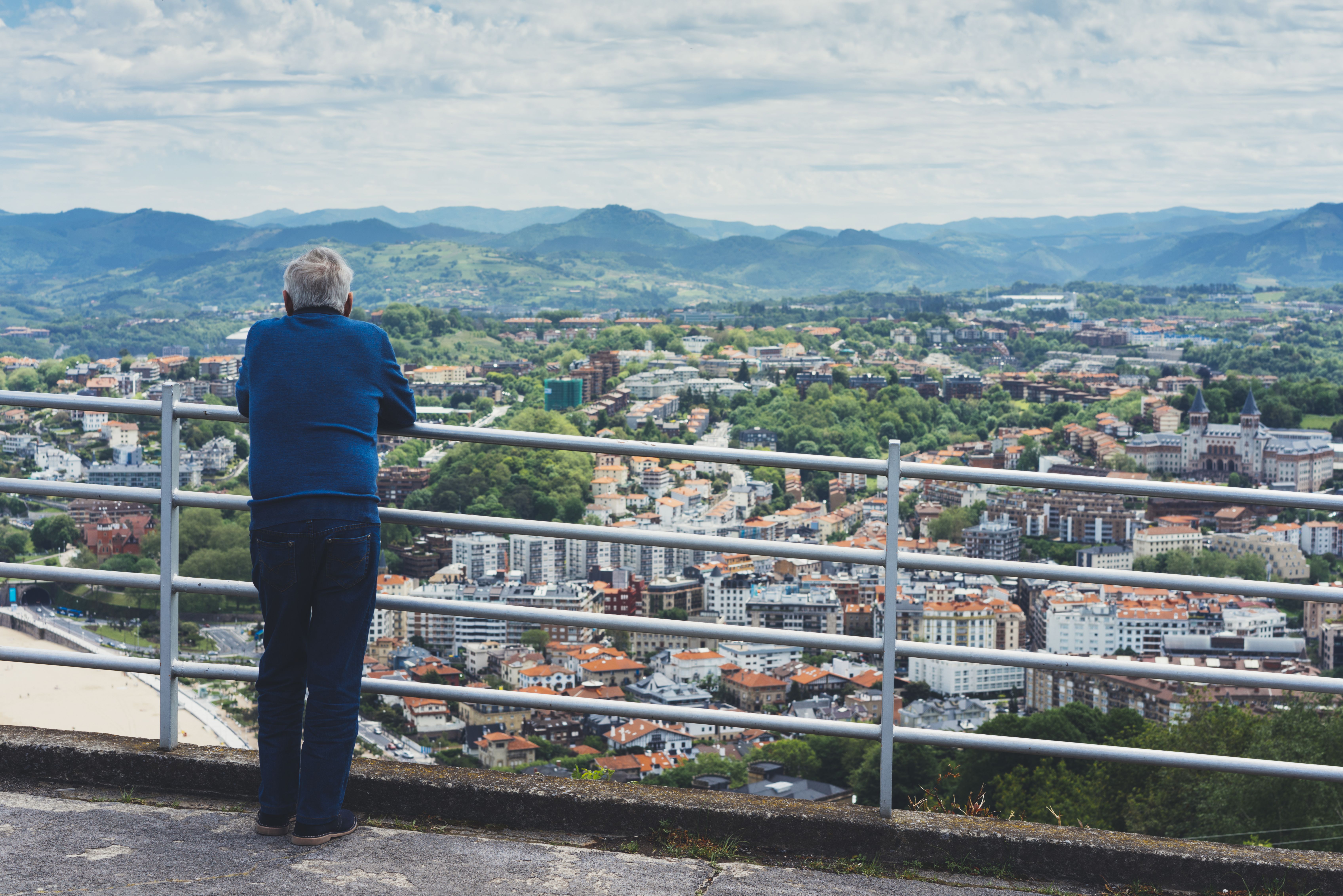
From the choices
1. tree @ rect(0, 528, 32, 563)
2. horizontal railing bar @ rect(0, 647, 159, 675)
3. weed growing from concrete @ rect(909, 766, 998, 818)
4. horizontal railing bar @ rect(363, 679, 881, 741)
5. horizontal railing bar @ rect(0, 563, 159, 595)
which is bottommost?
tree @ rect(0, 528, 32, 563)

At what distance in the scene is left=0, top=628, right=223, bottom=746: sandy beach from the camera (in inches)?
373

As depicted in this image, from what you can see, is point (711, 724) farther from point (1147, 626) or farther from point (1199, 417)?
point (1199, 417)

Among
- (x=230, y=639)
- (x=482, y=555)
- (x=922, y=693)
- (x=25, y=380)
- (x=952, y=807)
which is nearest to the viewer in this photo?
(x=952, y=807)

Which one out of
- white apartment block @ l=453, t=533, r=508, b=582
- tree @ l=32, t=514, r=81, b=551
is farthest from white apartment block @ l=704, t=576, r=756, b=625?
tree @ l=32, t=514, r=81, b=551

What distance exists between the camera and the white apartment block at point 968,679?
12375mm

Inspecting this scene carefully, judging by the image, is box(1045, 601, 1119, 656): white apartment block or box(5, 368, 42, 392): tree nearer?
box(1045, 601, 1119, 656): white apartment block

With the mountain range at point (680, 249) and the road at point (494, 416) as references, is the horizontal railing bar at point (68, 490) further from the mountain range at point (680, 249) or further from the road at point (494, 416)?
the mountain range at point (680, 249)

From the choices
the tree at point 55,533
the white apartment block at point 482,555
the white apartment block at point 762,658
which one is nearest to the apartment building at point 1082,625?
the white apartment block at point 762,658

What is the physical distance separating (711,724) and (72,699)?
1410 cm

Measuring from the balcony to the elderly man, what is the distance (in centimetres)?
12

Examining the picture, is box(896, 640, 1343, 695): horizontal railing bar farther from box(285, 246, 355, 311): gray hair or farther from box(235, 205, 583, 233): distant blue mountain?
box(235, 205, 583, 233): distant blue mountain

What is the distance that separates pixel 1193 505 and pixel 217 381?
25818mm

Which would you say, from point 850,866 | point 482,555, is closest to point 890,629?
point 850,866

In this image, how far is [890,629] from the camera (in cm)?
220
